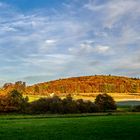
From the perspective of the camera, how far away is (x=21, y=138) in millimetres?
29844

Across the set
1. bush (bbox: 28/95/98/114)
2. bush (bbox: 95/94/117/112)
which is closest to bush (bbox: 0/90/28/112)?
bush (bbox: 28/95/98/114)

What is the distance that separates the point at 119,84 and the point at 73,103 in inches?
2147

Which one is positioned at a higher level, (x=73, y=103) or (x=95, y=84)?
(x=95, y=84)

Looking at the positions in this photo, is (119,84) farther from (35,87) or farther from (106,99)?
(106,99)

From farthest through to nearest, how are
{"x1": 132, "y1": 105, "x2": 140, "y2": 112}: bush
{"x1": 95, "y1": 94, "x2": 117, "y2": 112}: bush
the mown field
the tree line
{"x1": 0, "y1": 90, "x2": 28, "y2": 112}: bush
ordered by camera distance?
{"x1": 95, "y1": 94, "x2": 117, "y2": 112}: bush
{"x1": 132, "y1": 105, "x2": 140, "y2": 112}: bush
{"x1": 0, "y1": 90, "x2": 28, "y2": 112}: bush
the tree line
the mown field

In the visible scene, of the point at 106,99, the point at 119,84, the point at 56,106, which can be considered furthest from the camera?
the point at 119,84

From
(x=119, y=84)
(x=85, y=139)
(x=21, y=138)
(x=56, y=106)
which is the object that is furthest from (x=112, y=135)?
(x=119, y=84)

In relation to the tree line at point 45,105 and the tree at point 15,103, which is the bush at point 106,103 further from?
the tree at point 15,103

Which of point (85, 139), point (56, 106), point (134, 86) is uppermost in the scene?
point (134, 86)

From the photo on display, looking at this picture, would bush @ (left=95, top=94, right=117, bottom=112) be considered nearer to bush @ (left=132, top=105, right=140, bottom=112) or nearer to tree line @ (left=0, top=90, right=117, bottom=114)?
tree line @ (left=0, top=90, right=117, bottom=114)

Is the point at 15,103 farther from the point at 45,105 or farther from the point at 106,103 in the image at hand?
the point at 106,103

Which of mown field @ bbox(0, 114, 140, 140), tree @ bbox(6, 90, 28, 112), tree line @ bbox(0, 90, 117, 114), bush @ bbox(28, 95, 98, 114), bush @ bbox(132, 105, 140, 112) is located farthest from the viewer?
bush @ bbox(132, 105, 140, 112)

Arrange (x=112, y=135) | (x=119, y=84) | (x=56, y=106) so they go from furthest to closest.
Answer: (x=119, y=84) < (x=56, y=106) < (x=112, y=135)

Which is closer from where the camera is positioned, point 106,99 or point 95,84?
point 106,99
